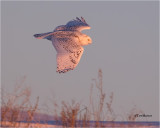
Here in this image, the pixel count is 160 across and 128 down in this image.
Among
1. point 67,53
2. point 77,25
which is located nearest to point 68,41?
point 67,53

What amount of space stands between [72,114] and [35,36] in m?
2.35

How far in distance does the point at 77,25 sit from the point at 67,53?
1.06 meters

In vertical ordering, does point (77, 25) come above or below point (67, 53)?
above

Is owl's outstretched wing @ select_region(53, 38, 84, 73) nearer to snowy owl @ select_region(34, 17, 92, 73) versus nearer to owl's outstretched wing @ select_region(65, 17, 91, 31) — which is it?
snowy owl @ select_region(34, 17, 92, 73)

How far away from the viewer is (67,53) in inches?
345

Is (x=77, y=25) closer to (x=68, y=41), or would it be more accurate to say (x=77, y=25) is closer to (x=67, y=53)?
(x=68, y=41)

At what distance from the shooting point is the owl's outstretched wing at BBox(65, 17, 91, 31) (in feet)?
31.1

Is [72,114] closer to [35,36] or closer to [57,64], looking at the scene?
[57,64]

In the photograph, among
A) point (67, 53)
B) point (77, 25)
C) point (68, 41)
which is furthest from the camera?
point (77, 25)

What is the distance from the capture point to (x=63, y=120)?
717 cm

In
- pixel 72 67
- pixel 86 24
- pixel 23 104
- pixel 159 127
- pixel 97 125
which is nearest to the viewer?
pixel 97 125

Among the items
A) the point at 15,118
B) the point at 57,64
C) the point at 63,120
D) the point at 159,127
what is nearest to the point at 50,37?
the point at 57,64

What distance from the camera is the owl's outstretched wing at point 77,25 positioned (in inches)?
374

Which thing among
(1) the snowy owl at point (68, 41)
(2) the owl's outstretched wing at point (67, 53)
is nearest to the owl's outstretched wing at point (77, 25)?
(1) the snowy owl at point (68, 41)
